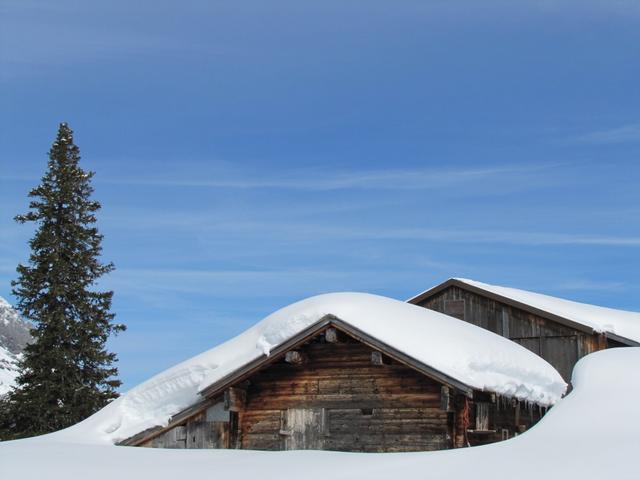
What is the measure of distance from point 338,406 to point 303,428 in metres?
0.84

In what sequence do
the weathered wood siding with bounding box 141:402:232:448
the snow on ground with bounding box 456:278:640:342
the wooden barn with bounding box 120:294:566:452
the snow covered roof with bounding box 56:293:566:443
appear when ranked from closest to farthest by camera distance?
the wooden barn with bounding box 120:294:566:452
the snow covered roof with bounding box 56:293:566:443
the weathered wood siding with bounding box 141:402:232:448
the snow on ground with bounding box 456:278:640:342

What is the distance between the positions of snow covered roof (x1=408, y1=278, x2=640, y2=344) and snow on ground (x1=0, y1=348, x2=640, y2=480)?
11.8m

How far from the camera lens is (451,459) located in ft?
27.8

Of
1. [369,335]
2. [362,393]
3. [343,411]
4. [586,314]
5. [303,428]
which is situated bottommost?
[303,428]

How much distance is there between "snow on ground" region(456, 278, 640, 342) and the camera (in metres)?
23.3

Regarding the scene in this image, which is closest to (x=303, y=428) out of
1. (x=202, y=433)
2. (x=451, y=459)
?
(x=202, y=433)

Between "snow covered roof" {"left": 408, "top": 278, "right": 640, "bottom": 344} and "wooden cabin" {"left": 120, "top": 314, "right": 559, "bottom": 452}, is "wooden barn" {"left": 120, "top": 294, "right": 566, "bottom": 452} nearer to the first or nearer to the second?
"wooden cabin" {"left": 120, "top": 314, "right": 559, "bottom": 452}

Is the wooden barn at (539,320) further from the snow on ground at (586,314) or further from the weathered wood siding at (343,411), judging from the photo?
the weathered wood siding at (343,411)

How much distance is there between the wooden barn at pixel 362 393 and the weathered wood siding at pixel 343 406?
0.02 metres

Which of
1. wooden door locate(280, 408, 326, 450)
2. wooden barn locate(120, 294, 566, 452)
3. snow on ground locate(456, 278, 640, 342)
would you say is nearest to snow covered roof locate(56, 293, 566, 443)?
wooden barn locate(120, 294, 566, 452)

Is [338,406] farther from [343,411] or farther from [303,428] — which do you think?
[303,428]

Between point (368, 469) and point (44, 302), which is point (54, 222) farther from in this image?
point (368, 469)

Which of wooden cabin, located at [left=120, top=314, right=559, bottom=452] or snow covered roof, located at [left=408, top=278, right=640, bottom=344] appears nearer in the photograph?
wooden cabin, located at [left=120, top=314, right=559, bottom=452]

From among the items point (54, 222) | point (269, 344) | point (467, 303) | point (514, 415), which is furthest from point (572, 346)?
point (54, 222)
